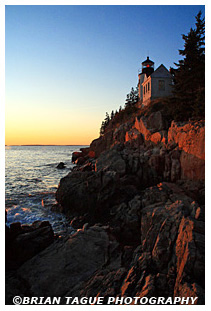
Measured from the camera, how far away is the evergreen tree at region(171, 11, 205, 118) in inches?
757

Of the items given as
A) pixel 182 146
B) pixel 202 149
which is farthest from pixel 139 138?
pixel 202 149

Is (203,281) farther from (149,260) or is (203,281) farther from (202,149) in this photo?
A: (202,149)

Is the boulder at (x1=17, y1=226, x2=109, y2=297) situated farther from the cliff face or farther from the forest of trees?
the forest of trees

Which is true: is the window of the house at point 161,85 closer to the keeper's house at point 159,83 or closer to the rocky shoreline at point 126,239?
the keeper's house at point 159,83

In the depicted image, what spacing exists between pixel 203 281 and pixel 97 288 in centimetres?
353

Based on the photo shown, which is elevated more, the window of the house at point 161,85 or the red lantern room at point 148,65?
the red lantern room at point 148,65

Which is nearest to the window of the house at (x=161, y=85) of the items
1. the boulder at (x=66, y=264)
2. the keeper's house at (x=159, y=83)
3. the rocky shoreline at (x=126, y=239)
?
the keeper's house at (x=159, y=83)

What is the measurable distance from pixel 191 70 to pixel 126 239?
805 inches

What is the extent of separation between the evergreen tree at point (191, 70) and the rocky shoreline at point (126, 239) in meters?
4.62

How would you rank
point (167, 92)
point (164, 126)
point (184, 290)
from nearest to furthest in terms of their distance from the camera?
point (184, 290)
point (164, 126)
point (167, 92)

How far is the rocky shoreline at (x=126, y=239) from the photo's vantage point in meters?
5.38

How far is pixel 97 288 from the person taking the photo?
595 centimetres

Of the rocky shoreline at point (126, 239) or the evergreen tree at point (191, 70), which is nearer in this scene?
the rocky shoreline at point (126, 239)

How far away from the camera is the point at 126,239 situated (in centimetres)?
1026
